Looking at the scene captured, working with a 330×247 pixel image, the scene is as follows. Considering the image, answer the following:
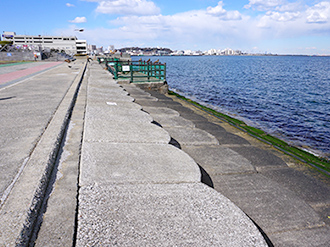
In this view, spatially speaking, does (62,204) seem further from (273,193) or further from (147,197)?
(273,193)

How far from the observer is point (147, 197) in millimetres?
2502

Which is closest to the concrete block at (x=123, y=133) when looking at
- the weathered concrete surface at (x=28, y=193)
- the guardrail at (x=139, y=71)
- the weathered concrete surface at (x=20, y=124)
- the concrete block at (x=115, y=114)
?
the concrete block at (x=115, y=114)

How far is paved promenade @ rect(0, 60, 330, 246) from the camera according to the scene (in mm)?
1984

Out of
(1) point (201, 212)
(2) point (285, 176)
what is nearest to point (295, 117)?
(2) point (285, 176)

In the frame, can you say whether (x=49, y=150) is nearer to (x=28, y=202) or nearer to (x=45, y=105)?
(x=28, y=202)

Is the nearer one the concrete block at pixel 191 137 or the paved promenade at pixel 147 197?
the paved promenade at pixel 147 197

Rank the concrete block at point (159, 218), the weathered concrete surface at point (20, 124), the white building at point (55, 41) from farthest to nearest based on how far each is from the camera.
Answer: the white building at point (55, 41) → the weathered concrete surface at point (20, 124) → the concrete block at point (159, 218)

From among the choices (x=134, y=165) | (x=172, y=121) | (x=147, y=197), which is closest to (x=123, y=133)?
(x=134, y=165)

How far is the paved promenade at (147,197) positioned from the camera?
198cm

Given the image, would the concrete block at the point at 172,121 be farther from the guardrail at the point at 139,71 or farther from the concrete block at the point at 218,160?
the guardrail at the point at 139,71

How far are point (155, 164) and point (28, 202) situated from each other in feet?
5.33

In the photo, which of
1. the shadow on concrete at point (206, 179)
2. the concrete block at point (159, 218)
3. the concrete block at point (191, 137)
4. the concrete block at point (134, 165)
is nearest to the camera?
the concrete block at point (159, 218)

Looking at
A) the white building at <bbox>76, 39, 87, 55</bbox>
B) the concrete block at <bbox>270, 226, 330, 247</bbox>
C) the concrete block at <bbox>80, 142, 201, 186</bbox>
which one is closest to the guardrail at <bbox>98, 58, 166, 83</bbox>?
the concrete block at <bbox>80, 142, 201, 186</bbox>

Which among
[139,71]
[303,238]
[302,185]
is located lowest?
[302,185]
